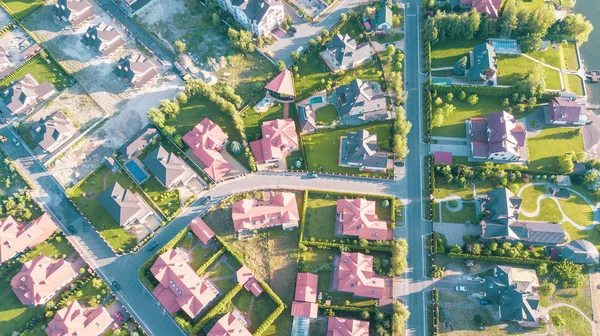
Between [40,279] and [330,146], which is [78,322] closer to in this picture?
[40,279]

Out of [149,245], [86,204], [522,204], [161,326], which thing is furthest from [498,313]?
[86,204]

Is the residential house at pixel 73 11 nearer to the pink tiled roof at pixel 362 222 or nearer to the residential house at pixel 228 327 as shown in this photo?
the pink tiled roof at pixel 362 222

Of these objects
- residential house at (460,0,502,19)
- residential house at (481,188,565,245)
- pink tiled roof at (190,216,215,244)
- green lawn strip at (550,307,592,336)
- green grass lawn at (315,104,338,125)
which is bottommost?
green lawn strip at (550,307,592,336)

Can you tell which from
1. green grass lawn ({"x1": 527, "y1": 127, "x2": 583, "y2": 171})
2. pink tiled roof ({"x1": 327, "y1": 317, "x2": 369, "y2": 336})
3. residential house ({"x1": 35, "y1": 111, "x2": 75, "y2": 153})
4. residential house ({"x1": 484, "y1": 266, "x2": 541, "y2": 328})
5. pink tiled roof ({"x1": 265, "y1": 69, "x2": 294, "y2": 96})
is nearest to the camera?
pink tiled roof ({"x1": 327, "y1": 317, "x2": 369, "y2": 336})

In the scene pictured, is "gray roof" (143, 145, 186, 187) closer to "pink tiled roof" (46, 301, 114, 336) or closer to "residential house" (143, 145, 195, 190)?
"residential house" (143, 145, 195, 190)

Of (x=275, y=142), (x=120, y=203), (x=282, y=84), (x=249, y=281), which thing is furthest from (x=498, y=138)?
(x=120, y=203)

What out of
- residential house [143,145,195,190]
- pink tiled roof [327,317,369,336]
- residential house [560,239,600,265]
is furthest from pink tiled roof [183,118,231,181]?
residential house [560,239,600,265]

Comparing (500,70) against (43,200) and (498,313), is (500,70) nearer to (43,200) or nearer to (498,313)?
(498,313)
